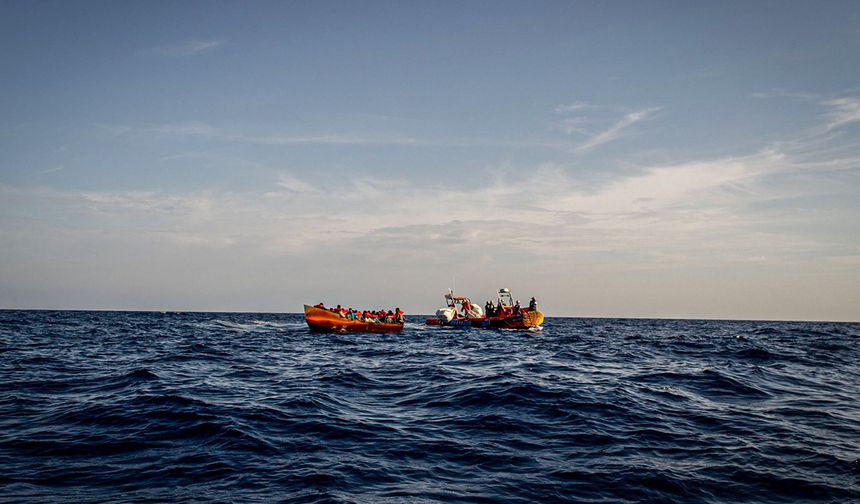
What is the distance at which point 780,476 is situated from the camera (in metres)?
7.72

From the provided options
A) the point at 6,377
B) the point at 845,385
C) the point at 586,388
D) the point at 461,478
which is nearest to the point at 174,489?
the point at 461,478

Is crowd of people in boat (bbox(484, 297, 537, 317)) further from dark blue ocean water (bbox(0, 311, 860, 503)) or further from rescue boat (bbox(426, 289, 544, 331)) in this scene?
dark blue ocean water (bbox(0, 311, 860, 503))

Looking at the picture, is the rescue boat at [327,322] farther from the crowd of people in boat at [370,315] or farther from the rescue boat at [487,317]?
the rescue boat at [487,317]

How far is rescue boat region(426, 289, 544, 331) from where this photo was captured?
5559 cm

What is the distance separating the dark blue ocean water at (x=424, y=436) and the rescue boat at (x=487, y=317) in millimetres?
37075

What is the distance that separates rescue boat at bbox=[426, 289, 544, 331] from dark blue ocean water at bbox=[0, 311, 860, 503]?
37075 millimetres

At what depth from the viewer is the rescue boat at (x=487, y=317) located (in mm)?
55594

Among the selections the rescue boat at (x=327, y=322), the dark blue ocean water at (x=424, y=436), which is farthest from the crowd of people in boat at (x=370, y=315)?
the dark blue ocean water at (x=424, y=436)

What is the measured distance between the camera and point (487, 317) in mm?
59719

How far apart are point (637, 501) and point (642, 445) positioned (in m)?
2.90

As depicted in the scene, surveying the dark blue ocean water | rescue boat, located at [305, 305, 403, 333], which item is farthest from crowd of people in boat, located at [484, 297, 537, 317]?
the dark blue ocean water

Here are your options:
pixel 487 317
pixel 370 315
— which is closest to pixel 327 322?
pixel 370 315

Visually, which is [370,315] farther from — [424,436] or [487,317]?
[424,436]

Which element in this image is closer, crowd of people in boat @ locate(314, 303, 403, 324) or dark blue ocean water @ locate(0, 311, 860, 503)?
dark blue ocean water @ locate(0, 311, 860, 503)
